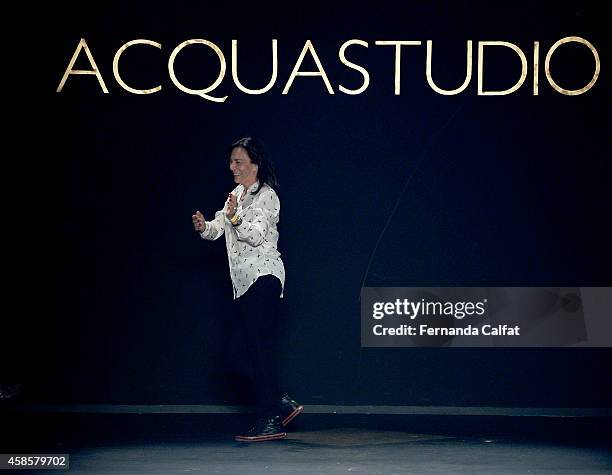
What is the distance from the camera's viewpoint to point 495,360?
7977 millimetres

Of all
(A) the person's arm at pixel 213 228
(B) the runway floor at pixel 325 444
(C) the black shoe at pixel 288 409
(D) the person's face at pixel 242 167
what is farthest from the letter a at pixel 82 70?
(C) the black shoe at pixel 288 409

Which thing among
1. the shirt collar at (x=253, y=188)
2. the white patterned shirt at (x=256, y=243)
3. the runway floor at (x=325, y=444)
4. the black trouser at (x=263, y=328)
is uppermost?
the shirt collar at (x=253, y=188)

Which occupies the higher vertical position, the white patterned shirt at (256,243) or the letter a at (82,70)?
the letter a at (82,70)

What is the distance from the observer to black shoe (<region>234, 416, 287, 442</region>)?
7078 mm

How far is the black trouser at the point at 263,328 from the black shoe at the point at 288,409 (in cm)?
17

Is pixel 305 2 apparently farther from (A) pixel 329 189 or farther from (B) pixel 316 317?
(B) pixel 316 317

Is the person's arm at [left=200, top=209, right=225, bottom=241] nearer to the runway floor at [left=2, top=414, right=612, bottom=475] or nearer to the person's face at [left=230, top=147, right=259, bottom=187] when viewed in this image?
the person's face at [left=230, top=147, right=259, bottom=187]

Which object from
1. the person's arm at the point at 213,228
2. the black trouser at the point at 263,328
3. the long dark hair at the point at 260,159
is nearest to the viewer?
the black trouser at the point at 263,328

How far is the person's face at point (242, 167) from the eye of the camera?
7.26 metres

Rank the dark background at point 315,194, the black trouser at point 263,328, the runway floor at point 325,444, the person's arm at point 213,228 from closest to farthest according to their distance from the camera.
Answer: the runway floor at point 325,444 < the black trouser at point 263,328 < the person's arm at point 213,228 < the dark background at point 315,194

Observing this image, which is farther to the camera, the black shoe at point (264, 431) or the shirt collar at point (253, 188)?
the shirt collar at point (253, 188)

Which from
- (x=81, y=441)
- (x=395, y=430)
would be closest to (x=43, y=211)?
(x=81, y=441)

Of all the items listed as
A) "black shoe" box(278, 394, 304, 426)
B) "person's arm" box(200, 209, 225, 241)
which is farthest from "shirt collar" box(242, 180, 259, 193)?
"black shoe" box(278, 394, 304, 426)

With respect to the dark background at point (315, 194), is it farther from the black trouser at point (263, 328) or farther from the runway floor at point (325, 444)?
the black trouser at point (263, 328)
